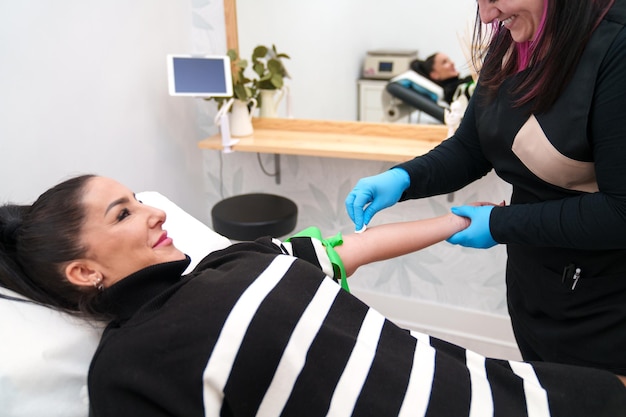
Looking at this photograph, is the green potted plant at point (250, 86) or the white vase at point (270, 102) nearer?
the green potted plant at point (250, 86)

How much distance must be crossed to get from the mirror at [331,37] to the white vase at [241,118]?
0.18 meters

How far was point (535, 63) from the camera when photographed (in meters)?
0.90

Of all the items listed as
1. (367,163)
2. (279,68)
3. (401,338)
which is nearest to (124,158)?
(279,68)

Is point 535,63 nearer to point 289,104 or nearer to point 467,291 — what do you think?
point 289,104

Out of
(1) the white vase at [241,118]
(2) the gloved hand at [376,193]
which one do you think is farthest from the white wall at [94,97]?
(2) the gloved hand at [376,193]

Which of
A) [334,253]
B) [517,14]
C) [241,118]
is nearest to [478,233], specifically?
[334,253]

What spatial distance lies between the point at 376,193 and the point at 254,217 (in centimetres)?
65

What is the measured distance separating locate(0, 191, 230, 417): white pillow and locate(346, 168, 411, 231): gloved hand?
2.08 feet

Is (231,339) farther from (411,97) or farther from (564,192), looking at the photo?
(411,97)

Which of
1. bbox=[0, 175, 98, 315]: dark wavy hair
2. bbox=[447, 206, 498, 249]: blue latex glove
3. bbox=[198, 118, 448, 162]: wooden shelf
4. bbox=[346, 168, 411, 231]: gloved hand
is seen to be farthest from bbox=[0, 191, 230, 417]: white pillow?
bbox=[198, 118, 448, 162]: wooden shelf

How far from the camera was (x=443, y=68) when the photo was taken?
1.85 metres

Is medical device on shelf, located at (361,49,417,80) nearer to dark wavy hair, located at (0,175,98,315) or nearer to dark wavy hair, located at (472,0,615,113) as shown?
dark wavy hair, located at (472,0,615,113)

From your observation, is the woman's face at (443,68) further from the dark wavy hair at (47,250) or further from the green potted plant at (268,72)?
the dark wavy hair at (47,250)

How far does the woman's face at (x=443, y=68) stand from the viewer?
1835mm
